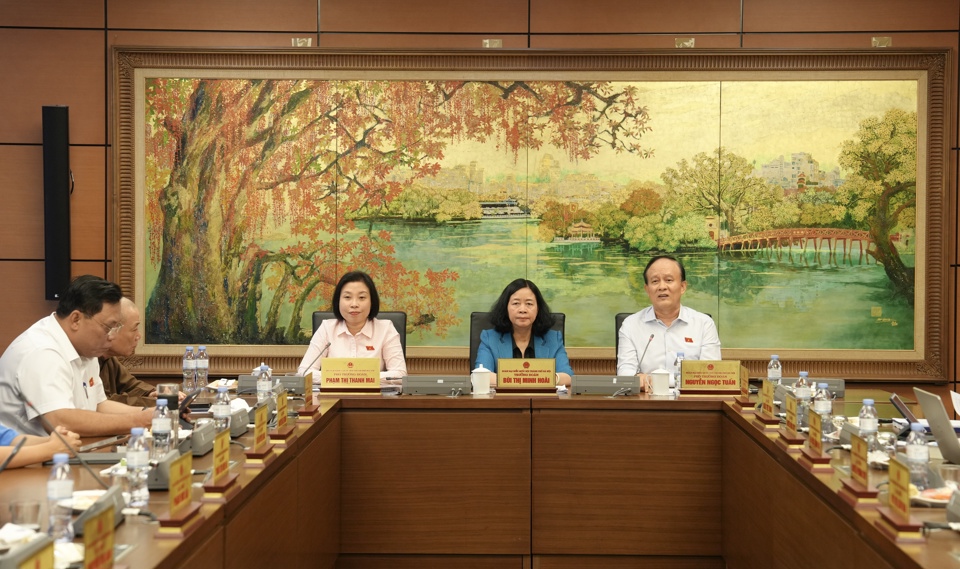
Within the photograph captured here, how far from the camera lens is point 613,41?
5418 millimetres

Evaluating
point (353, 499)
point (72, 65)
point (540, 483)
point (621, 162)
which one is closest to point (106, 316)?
point (353, 499)

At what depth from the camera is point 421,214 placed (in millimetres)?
5469

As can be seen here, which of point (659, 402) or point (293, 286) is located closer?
point (659, 402)

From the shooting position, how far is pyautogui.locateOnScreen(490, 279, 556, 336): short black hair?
4.35m

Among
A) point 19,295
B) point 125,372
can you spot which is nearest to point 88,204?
point 19,295

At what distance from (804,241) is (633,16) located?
1.70 metres

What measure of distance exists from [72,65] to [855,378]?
5080 mm

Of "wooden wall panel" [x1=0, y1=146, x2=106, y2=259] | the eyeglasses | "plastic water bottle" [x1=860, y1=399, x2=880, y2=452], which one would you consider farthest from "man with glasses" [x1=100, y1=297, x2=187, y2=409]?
"plastic water bottle" [x1=860, y1=399, x2=880, y2=452]

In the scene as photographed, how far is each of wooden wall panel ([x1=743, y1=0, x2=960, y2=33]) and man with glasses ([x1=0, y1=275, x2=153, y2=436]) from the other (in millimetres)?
4032

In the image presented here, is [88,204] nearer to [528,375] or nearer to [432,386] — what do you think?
[432,386]

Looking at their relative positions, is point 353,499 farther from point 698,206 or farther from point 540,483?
point 698,206

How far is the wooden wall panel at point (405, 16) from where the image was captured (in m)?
5.43

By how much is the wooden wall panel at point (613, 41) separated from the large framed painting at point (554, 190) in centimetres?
9

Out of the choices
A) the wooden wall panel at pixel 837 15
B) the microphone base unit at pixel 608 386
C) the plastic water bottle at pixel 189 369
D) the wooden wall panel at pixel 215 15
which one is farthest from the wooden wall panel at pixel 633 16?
the plastic water bottle at pixel 189 369
